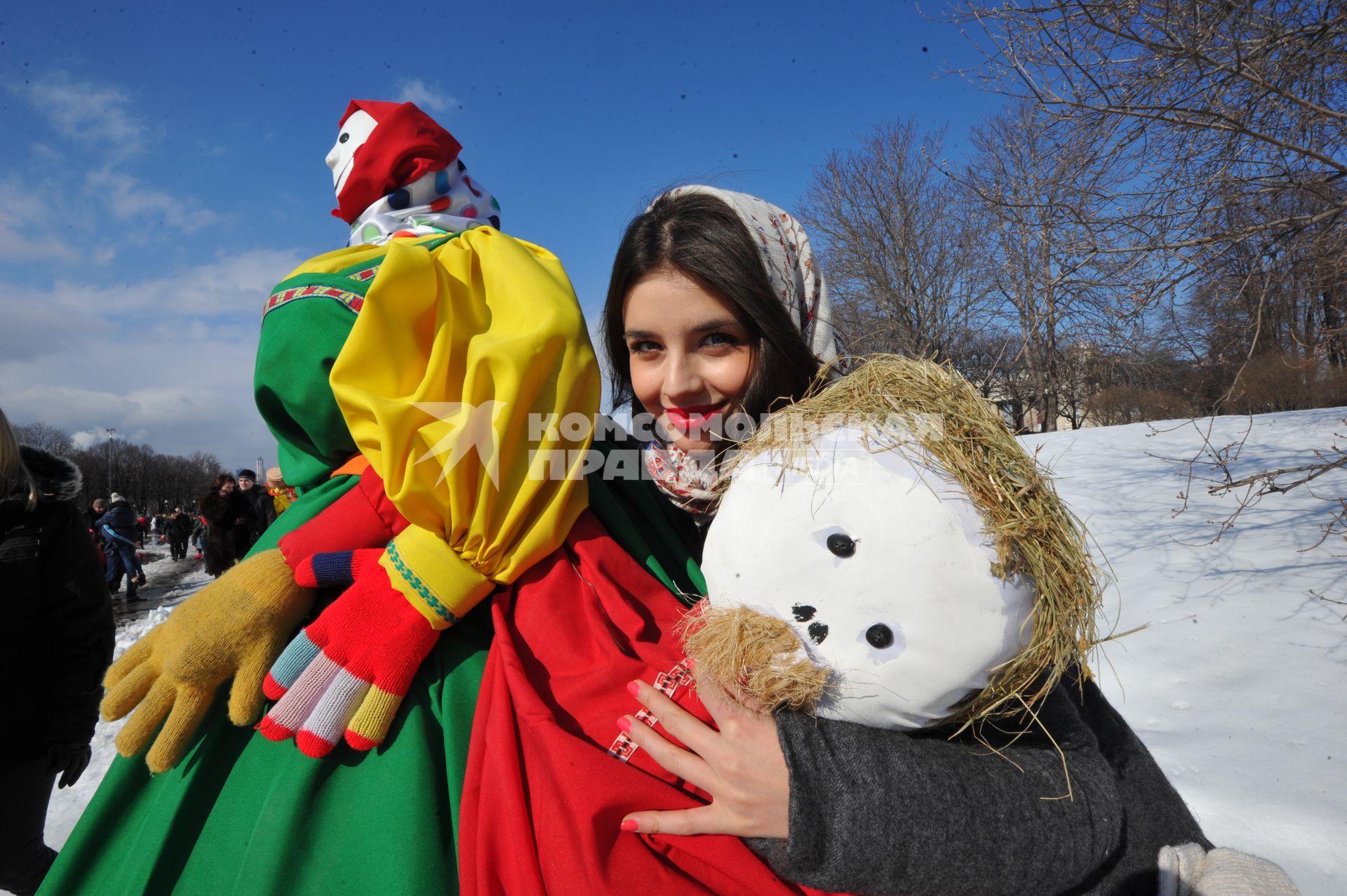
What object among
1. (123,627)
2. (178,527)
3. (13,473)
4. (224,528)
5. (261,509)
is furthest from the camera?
(178,527)

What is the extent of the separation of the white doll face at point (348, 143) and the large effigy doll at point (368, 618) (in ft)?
2.97

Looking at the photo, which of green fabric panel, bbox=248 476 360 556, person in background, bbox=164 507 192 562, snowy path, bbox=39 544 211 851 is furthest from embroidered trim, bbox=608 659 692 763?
person in background, bbox=164 507 192 562

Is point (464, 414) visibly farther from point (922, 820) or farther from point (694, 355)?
point (922, 820)

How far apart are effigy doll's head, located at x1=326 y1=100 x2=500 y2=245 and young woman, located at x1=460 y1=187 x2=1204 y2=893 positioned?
1159 millimetres

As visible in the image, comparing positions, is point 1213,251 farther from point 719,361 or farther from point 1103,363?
point 719,361

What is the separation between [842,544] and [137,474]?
251ft

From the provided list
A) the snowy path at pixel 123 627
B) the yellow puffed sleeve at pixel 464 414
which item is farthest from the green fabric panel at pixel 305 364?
the snowy path at pixel 123 627

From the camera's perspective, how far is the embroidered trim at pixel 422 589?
1.14 metres

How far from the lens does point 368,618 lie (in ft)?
3.74

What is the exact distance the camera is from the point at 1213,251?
416cm

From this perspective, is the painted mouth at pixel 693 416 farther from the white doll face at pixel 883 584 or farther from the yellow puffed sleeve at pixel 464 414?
the white doll face at pixel 883 584

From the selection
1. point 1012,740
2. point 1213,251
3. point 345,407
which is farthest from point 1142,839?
point 1213,251

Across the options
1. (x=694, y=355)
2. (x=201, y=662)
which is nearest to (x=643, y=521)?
(x=694, y=355)

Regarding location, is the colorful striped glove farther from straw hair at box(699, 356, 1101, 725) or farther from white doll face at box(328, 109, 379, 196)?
white doll face at box(328, 109, 379, 196)
